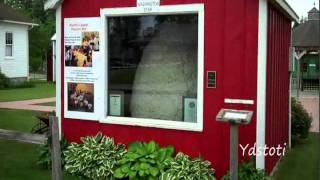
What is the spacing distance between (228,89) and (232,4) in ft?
3.82

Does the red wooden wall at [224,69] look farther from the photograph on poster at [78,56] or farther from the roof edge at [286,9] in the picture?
the photograph on poster at [78,56]

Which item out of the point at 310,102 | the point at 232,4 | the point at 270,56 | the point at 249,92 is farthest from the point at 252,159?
the point at 310,102

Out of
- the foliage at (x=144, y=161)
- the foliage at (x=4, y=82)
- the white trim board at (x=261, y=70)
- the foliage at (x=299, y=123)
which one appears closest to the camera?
the white trim board at (x=261, y=70)

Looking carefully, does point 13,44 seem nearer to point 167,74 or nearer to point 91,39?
point 91,39

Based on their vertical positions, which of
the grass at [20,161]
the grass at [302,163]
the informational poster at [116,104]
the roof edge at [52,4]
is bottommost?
the grass at [302,163]

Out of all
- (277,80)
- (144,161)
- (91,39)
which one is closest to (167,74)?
(91,39)

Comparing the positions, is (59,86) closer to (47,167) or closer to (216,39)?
(47,167)

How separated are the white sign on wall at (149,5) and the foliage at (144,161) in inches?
77.7

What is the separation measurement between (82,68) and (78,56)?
0.68 feet

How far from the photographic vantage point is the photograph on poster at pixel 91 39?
844cm

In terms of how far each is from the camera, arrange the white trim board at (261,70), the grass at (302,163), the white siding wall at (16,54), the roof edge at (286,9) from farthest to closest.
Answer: the white siding wall at (16,54) < the grass at (302,163) < the roof edge at (286,9) < the white trim board at (261,70)

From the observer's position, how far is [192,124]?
773cm

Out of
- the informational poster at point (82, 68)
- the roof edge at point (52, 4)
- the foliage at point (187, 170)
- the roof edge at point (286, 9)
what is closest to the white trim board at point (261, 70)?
the roof edge at point (286, 9)

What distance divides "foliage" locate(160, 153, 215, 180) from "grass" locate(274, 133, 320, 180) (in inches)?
72.7
